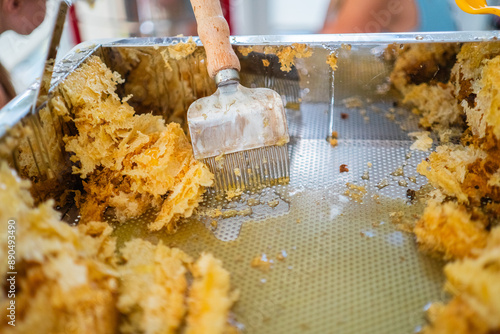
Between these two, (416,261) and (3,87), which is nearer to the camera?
(416,261)

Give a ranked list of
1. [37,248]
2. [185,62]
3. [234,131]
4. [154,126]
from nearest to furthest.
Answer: [37,248] → [234,131] → [154,126] → [185,62]

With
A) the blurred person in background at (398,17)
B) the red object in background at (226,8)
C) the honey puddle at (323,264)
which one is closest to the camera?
the honey puddle at (323,264)

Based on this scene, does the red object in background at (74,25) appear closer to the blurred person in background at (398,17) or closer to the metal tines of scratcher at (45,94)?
the metal tines of scratcher at (45,94)

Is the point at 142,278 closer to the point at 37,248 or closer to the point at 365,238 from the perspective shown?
the point at 37,248

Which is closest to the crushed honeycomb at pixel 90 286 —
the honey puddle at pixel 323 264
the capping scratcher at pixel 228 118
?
the honey puddle at pixel 323 264

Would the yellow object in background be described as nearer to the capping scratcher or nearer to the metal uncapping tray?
the metal uncapping tray

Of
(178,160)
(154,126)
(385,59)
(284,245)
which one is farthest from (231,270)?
(385,59)
